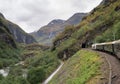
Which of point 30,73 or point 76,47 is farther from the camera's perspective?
point 76,47

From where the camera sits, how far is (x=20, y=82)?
8762cm

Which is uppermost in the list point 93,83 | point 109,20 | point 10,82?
point 109,20

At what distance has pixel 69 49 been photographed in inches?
6294

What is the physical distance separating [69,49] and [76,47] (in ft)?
24.8

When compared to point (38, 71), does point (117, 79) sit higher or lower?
higher

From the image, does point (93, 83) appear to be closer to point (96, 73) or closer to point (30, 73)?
point (96, 73)

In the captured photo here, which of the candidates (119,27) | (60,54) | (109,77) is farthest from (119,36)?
(60,54)

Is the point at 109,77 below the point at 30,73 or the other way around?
the other way around

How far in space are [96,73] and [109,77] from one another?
5819 millimetres

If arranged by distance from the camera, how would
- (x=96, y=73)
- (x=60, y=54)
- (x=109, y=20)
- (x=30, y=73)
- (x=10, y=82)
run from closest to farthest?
(x=96, y=73)
(x=10, y=82)
(x=30, y=73)
(x=109, y=20)
(x=60, y=54)

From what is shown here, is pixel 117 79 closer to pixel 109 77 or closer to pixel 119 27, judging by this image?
pixel 109 77

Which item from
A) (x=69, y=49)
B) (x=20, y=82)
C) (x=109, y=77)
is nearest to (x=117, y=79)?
(x=109, y=77)

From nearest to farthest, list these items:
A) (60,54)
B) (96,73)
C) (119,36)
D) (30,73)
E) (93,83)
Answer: (93,83) → (96,73) → (119,36) → (30,73) → (60,54)

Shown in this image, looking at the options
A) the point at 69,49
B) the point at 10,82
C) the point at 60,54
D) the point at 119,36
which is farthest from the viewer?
the point at 60,54
